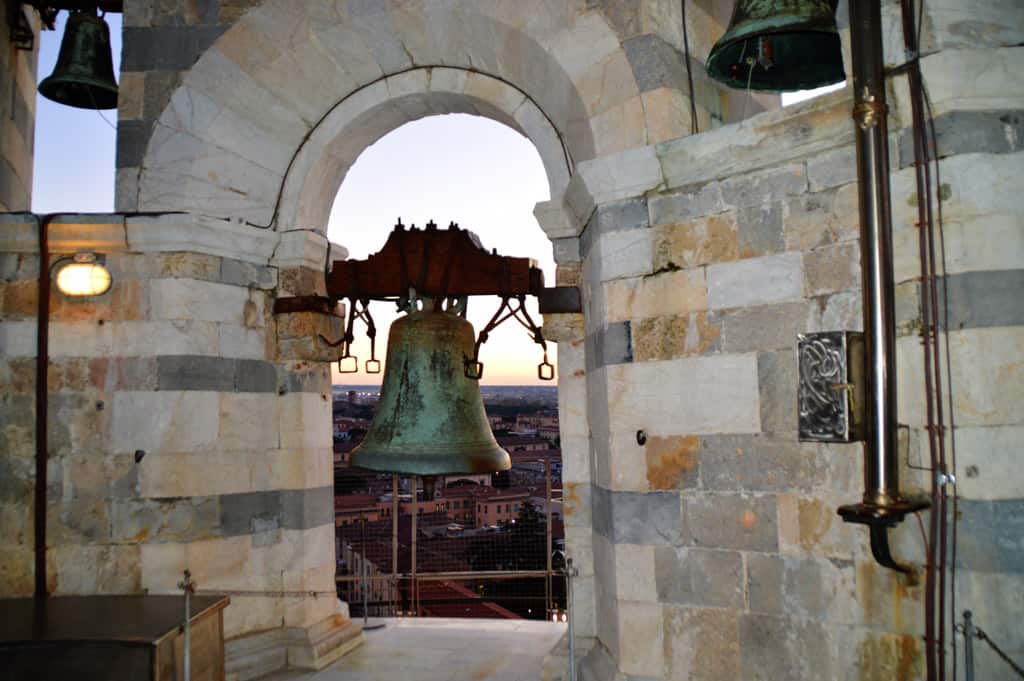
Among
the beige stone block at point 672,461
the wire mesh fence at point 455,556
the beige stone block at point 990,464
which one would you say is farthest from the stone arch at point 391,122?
the beige stone block at point 990,464

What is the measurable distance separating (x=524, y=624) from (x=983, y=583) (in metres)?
3.58

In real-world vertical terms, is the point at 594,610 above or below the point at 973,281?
below

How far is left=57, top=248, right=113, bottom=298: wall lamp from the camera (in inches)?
165

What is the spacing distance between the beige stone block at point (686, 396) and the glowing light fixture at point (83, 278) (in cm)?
276

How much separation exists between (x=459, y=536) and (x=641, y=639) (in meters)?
6.68

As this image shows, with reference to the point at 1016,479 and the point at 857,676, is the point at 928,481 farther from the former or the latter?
the point at 857,676

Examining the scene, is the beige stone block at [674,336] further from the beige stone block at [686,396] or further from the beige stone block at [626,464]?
the beige stone block at [626,464]

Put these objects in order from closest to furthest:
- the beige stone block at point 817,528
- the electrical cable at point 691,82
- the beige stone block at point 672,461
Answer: the beige stone block at point 817,528, the beige stone block at point 672,461, the electrical cable at point 691,82

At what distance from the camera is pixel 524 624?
5477mm

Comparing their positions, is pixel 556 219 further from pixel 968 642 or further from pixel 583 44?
pixel 968 642

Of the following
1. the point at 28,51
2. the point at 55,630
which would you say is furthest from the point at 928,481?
the point at 28,51

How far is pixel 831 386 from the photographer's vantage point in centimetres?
270

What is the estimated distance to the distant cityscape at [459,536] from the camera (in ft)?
21.7

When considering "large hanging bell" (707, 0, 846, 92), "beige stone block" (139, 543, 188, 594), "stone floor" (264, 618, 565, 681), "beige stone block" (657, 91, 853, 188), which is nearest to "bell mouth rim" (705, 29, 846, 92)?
"large hanging bell" (707, 0, 846, 92)
